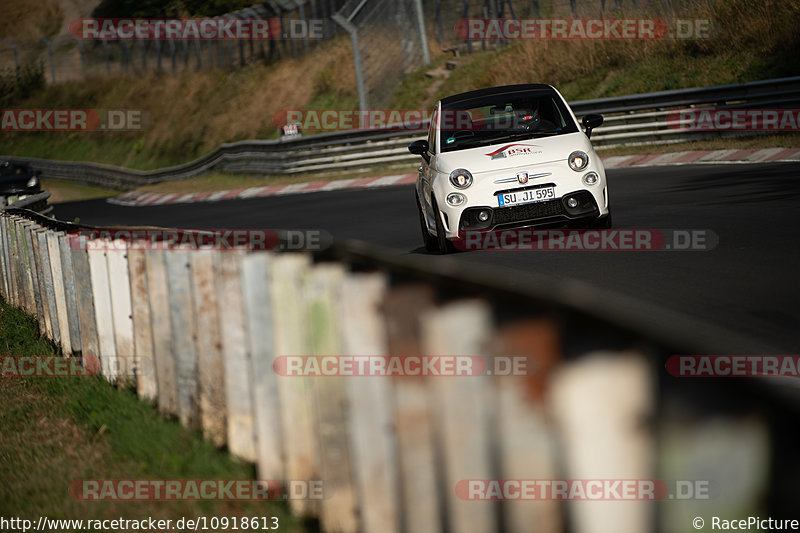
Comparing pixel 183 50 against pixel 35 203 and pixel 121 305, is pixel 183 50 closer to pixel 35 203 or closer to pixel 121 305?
pixel 35 203

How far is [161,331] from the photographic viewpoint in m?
5.11

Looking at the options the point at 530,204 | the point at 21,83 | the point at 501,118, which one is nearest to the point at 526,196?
the point at 530,204

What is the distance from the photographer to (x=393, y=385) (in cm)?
296

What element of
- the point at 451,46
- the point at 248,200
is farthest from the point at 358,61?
the point at 248,200

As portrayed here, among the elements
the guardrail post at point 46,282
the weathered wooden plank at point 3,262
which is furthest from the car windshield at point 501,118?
the guardrail post at point 46,282

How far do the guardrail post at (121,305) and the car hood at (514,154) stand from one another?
5.29m

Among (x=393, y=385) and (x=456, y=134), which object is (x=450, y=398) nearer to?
(x=393, y=385)

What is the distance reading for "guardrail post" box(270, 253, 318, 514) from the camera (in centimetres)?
366

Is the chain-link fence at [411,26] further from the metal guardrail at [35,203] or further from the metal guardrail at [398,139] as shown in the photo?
the metal guardrail at [35,203]

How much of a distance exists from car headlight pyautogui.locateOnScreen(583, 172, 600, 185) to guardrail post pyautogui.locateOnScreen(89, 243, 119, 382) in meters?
5.60

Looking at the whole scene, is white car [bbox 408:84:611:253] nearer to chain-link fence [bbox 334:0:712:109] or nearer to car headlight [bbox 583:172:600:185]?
car headlight [bbox 583:172:600:185]

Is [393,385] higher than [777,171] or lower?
higher

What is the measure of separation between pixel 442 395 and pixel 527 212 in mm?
7784

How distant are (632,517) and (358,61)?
30428mm
